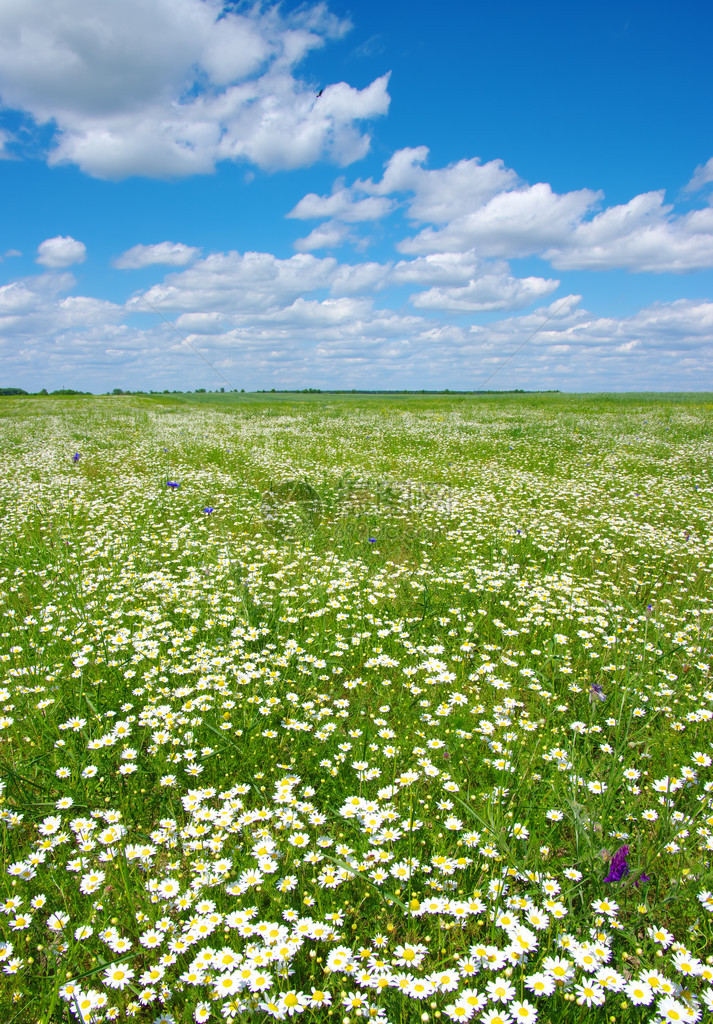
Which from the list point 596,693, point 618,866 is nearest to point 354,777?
point 618,866

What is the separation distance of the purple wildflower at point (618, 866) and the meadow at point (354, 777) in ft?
0.04

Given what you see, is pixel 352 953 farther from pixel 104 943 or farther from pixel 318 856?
pixel 104 943

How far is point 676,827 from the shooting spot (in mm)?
2852

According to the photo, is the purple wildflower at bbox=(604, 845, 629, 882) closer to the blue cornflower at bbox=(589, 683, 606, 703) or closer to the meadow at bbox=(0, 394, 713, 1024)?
the meadow at bbox=(0, 394, 713, 1024)

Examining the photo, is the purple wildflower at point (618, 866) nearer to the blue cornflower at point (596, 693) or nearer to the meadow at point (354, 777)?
the meadow at point (354, 777)

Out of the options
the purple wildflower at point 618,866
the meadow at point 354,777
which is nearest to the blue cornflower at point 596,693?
the meadow at point 354,777

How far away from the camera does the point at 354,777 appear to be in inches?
131

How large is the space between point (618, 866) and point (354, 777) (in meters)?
1.56

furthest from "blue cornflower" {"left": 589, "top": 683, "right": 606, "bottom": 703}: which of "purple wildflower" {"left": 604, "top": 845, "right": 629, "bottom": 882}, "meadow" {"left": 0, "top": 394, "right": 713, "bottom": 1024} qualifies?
"purple wildflower" {"left": 604, "top": 845, "right": 629, "bottom": 882}

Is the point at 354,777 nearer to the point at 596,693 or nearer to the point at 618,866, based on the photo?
the point at 618,866

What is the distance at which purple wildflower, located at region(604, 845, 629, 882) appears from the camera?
94.1 inches

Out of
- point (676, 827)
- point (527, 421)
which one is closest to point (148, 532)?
point (676, 827)

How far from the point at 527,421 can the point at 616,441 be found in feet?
25.1

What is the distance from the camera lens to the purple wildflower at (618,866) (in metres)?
2.39
